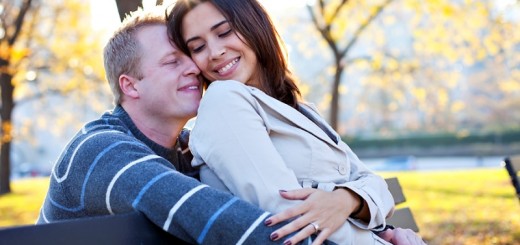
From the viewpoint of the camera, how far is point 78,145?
2.33 metres

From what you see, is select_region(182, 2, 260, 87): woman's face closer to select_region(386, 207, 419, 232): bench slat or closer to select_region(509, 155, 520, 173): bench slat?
select_region(386, 207, 419, 232): bench slat

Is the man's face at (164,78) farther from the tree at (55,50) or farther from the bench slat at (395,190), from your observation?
the tree at (55,50)

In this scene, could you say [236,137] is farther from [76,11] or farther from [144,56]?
[76,11]

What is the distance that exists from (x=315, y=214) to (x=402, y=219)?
173 centimetres

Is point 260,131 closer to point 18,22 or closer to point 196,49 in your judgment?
point 196,49

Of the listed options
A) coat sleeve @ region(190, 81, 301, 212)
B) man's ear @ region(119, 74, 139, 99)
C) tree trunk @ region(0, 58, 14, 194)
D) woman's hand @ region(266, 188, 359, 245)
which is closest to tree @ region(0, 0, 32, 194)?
tree trunk @ region(0, 58, 14, 194)

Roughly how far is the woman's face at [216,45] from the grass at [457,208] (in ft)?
20.9

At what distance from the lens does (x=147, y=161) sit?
2.17 m

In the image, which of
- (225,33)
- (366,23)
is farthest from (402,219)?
(366,23)

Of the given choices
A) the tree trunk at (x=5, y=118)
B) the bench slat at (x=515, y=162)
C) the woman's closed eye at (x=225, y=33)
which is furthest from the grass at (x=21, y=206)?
the woman's closed eye at (x=225, y=33)

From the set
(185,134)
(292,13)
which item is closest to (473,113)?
(292,13)

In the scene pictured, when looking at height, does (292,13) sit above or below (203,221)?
below

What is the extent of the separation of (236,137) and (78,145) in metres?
0.53

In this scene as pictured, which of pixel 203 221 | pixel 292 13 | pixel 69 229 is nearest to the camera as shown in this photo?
pixel 69 229
